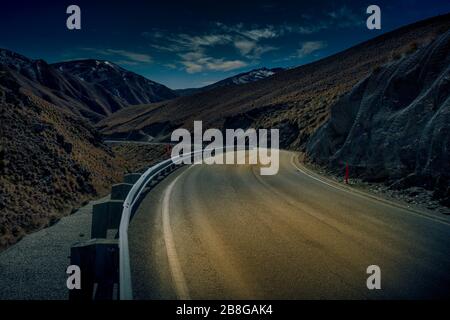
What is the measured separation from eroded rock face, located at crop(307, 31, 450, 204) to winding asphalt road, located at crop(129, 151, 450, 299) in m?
2.26

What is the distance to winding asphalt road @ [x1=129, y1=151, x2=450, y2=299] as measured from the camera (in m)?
4.38

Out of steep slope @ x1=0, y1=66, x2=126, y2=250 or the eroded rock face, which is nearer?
steep slope @ x1=0, y1=66, x2=126, y2=250

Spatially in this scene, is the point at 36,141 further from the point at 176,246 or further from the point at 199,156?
the point at 199,156

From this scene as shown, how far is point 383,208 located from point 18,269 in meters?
8.90

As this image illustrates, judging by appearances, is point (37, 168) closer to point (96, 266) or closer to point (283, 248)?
point (96, 266)

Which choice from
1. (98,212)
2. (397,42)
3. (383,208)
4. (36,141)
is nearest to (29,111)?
(36,141)

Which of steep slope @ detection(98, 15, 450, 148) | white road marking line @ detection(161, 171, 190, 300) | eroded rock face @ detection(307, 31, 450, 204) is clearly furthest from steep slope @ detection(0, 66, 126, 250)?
steep slope @ detection(98, 15, 450, 148)

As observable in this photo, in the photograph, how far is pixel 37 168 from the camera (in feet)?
36.0

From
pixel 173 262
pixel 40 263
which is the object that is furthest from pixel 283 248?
pixel 40 263

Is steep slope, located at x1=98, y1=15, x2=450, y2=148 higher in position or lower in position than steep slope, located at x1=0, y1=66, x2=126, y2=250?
higher

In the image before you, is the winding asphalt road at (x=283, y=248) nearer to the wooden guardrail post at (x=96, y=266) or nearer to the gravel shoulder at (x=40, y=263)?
the wooden guardrail post at (x=96, y=266)

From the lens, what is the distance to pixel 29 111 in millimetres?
A: 14258

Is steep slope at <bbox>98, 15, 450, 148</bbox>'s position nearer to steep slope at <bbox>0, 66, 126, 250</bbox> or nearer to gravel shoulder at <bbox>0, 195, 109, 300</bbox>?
steep slope at <bbox>0, 66, 126, 250</bbox>

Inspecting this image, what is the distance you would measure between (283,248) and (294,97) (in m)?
53.2
